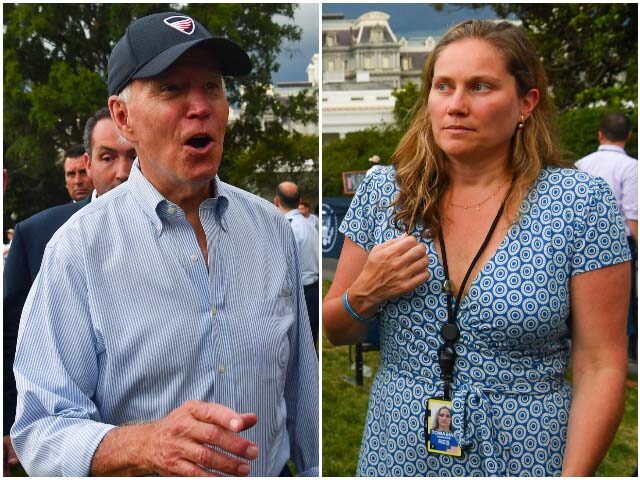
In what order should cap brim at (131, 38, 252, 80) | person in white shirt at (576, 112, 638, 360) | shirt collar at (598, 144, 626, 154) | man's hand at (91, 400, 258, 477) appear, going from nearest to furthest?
man's hand at (91, 400, 258, 477) < cap brim at (131, 38, 252, 80) < person in white shirt at (576, 112, 638, 360) < shirt collar at (598, 144, 626, 154)

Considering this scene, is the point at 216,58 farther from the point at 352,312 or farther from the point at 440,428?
the point at 440,428

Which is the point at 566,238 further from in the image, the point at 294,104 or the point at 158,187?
the point at 294,104

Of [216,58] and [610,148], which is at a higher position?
[610,148]

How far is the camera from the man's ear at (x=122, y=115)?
5.67 ft

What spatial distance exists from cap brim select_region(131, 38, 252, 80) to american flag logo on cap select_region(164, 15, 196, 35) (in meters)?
0.06

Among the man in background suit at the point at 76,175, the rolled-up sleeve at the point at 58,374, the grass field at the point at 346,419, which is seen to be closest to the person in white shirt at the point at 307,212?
the grass field at the point at 346,419

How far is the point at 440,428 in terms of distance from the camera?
1705 mm

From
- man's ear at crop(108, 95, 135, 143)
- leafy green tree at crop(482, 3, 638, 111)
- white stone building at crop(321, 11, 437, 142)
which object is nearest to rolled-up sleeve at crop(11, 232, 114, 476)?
man's ear at crop(108, 95, 135, 143)

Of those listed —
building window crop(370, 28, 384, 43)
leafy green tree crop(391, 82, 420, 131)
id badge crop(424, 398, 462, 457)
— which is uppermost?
building window crop(370, 28, 384, 43)

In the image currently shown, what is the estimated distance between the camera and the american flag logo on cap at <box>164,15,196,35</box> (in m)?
1.67

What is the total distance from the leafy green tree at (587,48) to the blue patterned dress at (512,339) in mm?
3394

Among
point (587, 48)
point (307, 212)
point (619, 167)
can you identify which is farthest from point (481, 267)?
point (587, 48)

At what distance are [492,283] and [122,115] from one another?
94 centimetres

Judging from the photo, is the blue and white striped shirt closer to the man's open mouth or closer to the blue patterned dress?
the man's open mouth
